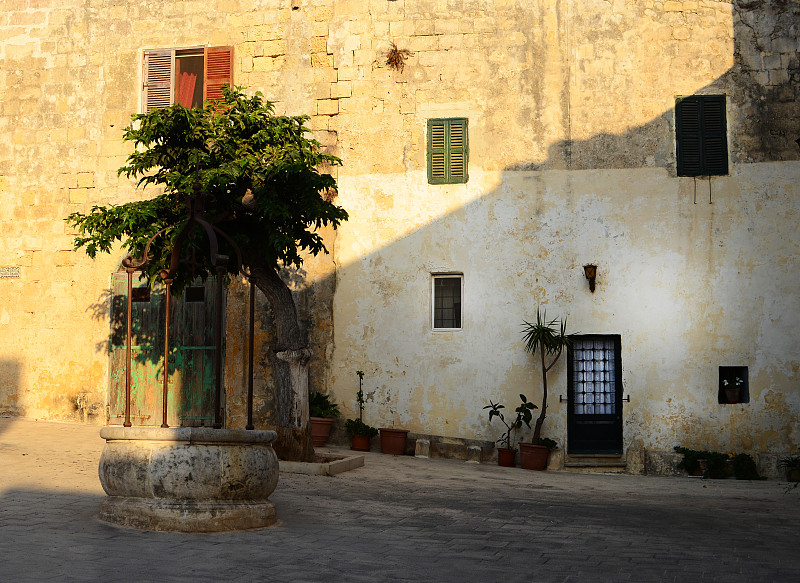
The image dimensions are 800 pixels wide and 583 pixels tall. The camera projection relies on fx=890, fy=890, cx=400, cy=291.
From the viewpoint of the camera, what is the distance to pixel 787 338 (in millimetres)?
12367

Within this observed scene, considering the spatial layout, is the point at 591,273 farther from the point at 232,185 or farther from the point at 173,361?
the point at 173,361

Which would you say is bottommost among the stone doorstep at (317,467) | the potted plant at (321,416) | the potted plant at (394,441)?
the stone doorstep at (317,467)

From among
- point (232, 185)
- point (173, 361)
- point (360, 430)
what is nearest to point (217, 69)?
point (232, 185)

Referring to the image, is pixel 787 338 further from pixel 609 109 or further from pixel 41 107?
pixel 41 107

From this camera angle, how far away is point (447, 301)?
1315 cm

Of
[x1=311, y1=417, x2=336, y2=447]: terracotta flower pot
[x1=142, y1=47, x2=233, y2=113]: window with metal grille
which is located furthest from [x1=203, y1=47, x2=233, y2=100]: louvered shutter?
[x1=311, y1=417, x2=336, y2=447]: terracotta flower pot

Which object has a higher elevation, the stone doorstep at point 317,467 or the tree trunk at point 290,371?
the tree trunk at point 290,371

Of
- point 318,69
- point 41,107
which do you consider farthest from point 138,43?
point 318,69

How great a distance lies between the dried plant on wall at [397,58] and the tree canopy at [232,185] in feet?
11.2

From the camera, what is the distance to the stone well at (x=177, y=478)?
6.43m

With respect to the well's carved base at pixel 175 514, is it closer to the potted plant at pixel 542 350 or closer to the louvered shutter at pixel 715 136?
the potted plant at pixel 542 350

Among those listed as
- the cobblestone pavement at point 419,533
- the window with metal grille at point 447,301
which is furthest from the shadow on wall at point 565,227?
the cobblestone pavement at point 419,533

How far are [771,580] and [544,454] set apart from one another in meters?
6.81

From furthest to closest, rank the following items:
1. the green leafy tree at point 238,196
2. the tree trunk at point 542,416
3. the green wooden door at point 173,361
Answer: the green wooden door at point 173,361 < the tree trunk at point 542,416 < the green leafy tree at point 238,196
